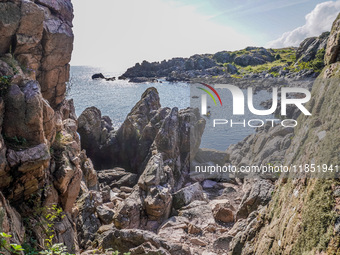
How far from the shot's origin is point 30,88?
456 inches

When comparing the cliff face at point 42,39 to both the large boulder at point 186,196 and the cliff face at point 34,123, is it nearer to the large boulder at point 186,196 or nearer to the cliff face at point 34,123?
the cliff face at point 34,123

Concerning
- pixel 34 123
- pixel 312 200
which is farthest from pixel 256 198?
pixel 34 123

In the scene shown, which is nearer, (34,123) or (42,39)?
(34,123)

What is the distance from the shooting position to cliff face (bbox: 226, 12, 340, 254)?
533 centimetres

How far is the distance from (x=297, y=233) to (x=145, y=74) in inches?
6986

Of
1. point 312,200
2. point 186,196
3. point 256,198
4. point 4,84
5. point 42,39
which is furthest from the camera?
point 186,196

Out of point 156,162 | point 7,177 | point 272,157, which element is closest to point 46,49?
point 7,177

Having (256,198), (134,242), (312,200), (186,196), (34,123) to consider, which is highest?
(34,123)

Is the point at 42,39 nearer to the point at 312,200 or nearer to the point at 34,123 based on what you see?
the point at 34,123

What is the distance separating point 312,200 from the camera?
19.1 ft

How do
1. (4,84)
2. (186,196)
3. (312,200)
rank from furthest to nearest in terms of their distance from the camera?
(186,196) < (4,84) < (312,200)

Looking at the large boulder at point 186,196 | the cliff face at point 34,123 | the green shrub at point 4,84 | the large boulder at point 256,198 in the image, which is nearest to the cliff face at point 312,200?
the large boulder at point 256,198

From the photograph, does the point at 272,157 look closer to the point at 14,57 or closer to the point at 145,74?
the point at 14,57

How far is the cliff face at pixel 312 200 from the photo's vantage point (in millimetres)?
5332
